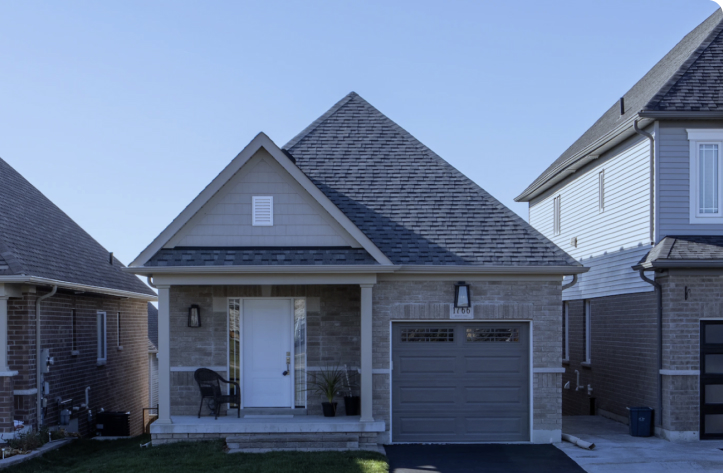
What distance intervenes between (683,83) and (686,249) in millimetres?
3341

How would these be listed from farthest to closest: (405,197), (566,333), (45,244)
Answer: (566,333)
(45,244)
(405,197)

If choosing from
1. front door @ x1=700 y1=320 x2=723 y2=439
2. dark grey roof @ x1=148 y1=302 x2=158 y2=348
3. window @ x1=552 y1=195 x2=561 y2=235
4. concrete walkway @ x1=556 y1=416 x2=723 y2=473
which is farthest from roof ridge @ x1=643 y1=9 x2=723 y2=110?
dark grey roof @ x1=148 y1=302 x2=158 y2=348

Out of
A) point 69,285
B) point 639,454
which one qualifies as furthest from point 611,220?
point 69,285

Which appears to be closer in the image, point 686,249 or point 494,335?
point 686,249

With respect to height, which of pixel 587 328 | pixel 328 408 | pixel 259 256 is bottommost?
pixel 328 408

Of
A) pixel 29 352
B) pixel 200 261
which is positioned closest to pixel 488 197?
pixel 200 261

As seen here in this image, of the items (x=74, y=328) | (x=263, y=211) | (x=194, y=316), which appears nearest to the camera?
(x=263, y=211)

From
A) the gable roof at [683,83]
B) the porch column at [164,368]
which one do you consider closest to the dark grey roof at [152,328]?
the porch column at [164,368]

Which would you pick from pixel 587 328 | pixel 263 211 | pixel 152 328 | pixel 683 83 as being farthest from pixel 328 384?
pixel 152 328

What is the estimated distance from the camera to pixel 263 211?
12.6 meters

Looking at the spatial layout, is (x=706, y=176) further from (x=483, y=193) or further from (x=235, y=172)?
(x=235, y=172)

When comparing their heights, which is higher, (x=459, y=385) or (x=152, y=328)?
(x=459, y=385)

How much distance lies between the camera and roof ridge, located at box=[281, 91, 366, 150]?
1516 cm

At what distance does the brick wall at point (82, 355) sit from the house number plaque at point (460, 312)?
770cm
